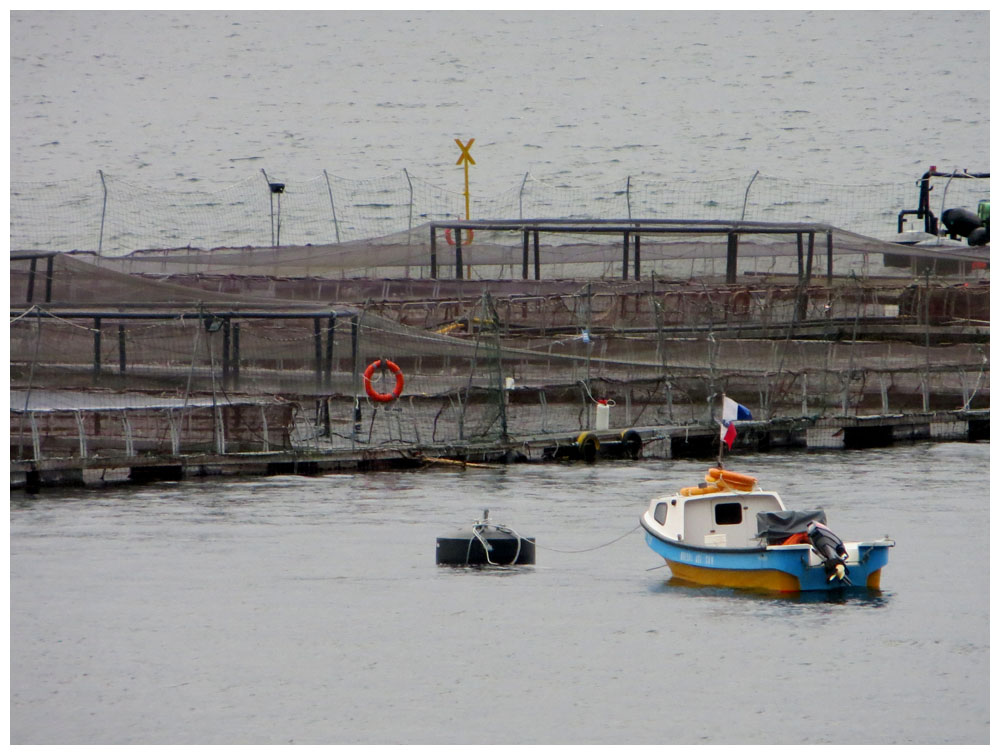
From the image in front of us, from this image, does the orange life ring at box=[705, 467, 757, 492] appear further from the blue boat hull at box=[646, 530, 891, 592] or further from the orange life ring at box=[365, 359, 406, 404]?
the orange life ring at box=[365, 359, 406, 404]

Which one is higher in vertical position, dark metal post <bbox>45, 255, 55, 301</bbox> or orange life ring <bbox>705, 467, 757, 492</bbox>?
dark metal post <bbox>45, 255, 55, 301</bbox>

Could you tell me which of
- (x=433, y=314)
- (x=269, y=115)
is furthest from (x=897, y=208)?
(x=433, y=314)

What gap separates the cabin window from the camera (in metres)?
30.3

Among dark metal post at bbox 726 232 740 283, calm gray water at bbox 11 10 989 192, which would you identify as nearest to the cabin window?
dark metal post at bbox 726 232 740 283

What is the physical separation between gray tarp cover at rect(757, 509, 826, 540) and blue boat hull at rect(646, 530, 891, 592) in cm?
47

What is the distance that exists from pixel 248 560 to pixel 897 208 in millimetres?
112351

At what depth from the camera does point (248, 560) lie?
3152cm

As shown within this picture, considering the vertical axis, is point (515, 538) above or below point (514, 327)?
below

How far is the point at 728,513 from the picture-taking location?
30.4 metres

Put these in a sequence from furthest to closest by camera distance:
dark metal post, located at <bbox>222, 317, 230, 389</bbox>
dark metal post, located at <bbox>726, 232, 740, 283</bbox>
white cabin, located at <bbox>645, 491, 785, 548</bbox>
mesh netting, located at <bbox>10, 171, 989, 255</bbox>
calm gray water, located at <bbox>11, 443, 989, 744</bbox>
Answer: mesh netting, located at <bbox>10, 171, 989, 255</bbox>, dark metal post, located at <bbox>726, 232, 740, 283</bbox>, dark metal post, located at <bbox>222, 317, 230, 389</bbox>, white cabin, located at <bbox>645, 491, 785, 548</bbox>, calm gray water, located at <bbox>11, 443, 989, 744</bbox>

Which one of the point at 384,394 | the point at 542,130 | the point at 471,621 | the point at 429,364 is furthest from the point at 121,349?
the point at 542,130

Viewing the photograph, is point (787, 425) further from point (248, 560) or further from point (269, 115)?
point (269, 115)

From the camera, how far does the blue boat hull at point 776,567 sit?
28812mm

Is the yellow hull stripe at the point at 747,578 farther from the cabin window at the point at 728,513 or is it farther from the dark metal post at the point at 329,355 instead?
the dark metal post at the point at 329,355
